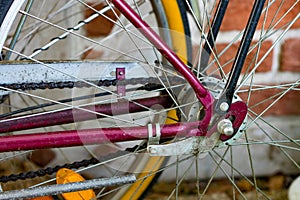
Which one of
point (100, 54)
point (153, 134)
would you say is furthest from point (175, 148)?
point (100, 54)

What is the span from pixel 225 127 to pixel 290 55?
0.61m

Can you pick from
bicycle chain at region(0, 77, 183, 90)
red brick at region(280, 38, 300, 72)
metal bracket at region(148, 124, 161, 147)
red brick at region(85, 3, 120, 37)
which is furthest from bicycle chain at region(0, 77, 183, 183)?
red brick at region(280, 38, 300, 72)

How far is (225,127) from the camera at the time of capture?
1.09 meters

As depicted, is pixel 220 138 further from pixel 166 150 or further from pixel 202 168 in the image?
pixel 202 168

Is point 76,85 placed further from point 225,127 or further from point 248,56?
point 248,56

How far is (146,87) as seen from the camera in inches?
47.4

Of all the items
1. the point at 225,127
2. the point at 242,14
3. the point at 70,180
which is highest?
the point at 242,14

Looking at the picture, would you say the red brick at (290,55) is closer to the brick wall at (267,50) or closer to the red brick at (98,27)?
the brick wall at (267,50)

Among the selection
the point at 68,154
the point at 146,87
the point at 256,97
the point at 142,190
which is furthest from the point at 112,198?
the point at 256,97

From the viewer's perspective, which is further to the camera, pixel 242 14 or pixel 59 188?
pixel 242 14

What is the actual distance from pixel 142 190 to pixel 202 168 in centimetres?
A: 30

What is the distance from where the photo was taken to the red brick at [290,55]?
1604mm

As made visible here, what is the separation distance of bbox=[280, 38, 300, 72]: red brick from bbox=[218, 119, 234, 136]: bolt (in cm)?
58

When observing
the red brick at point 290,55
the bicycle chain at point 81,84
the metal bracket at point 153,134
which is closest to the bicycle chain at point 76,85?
the bicycle chain at point 81,84
